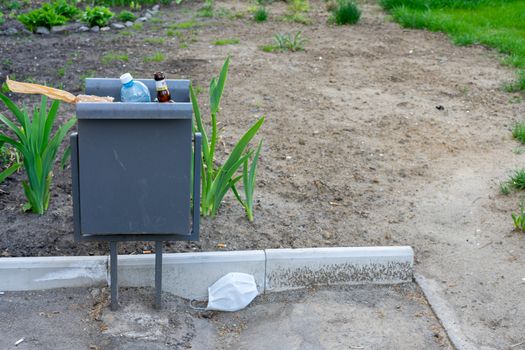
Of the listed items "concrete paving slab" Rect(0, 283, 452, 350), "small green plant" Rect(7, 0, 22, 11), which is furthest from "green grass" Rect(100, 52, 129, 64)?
"concrete paving slab" Rect(0, 283, 452, 350)

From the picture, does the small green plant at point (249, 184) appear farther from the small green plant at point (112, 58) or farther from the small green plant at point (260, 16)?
the small green plant at point (260, 16)

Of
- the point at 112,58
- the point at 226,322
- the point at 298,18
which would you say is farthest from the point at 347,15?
the point at 226,322

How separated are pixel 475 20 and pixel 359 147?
4.95 m

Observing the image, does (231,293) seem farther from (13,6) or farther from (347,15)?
(13,6)

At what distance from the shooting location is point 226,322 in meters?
4.12

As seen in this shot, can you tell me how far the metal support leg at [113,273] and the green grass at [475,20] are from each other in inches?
191

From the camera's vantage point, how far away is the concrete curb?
164 inches

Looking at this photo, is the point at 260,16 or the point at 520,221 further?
the point at 260,16

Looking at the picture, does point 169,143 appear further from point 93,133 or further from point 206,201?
point 206,201

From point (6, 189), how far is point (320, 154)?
227 centimetres

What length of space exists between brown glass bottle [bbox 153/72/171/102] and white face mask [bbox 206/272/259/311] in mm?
1038

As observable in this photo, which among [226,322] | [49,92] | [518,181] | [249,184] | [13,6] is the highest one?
[49,92]

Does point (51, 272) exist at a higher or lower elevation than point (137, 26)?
higher

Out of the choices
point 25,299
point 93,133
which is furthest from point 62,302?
point 93,133
